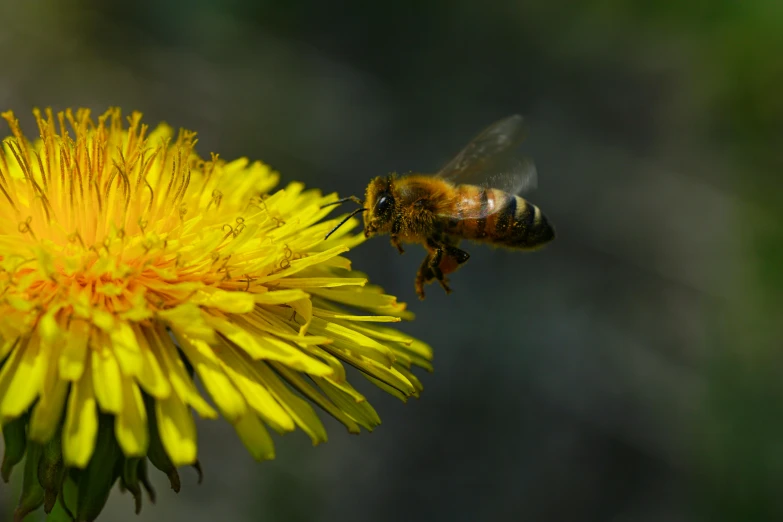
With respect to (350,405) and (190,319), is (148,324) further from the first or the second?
(350,405)

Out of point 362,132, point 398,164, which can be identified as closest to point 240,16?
point 362,132

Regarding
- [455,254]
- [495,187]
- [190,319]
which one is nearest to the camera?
[190,319]

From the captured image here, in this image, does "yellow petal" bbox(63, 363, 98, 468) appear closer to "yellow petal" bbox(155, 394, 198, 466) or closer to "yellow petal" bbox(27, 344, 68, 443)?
"yellow petal" bbox(27, 344, 68, 443)

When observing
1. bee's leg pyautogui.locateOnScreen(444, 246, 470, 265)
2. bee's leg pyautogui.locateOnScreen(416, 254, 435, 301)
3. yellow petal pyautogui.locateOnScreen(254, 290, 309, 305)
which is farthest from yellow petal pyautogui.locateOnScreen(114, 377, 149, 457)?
bee's leg pyautogui.locateOnScreen(444, 246, 470, 265)

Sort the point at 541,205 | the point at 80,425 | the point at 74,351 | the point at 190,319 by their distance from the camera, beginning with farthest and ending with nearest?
the point at 541,205, the point at 190,319, the point at 74,351, the point at 80,425

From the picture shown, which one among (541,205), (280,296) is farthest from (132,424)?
(541,205)
